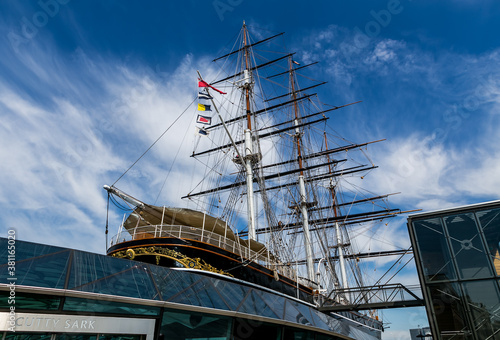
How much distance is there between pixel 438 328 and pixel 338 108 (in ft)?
94.8

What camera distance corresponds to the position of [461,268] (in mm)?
10055

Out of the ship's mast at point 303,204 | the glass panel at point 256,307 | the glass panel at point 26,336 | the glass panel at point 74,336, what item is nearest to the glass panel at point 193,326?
the glass panel at point 256,307

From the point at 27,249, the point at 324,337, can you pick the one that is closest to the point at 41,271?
the point at 27,249

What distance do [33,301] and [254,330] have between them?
5961mm

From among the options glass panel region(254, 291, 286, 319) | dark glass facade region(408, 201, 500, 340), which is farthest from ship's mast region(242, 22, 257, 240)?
dark glass facade region(408, 201, 500, 340)

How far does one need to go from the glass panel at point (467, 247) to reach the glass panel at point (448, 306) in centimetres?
61

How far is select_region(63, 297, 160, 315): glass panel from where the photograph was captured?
6258 mm

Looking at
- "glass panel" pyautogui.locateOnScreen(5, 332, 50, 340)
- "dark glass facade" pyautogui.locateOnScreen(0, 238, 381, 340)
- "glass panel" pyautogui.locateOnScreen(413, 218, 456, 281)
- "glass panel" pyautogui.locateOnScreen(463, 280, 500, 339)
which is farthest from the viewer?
"glass panel" pyautogui.locateOnScreen(413, 218, 456, 281)

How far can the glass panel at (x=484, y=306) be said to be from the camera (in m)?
9.22

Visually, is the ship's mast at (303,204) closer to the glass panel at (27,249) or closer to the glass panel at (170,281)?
the glass panel at (170,281)

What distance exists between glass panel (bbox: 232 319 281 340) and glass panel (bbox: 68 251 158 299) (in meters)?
2.82

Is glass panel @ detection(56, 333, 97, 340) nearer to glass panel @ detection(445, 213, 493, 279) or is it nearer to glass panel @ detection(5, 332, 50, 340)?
glass panel @ detection(5, 332, 50, 340)

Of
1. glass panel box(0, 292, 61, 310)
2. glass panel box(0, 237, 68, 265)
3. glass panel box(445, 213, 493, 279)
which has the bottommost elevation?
glass panel box(0, 292, 61, 310)

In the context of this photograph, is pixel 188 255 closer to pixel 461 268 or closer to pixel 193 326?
pixel 193 326
